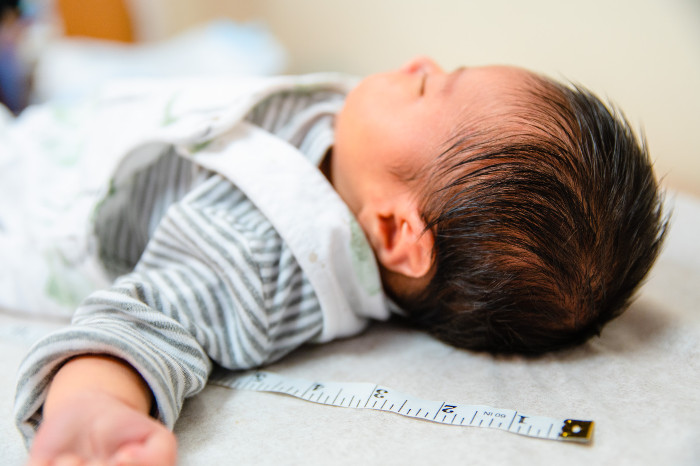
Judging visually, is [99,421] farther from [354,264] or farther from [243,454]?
[354,264]

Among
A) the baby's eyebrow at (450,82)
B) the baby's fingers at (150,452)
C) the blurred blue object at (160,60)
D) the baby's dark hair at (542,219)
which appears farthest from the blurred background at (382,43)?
the baby's fingers at (150,452)

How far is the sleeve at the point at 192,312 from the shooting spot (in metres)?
0.59

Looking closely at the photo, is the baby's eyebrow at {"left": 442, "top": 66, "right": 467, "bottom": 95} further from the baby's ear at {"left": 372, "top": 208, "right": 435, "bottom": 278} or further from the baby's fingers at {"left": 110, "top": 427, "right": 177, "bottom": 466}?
the baby's fingers at {"left": 110, "top": 427, "right": 177, "bottom": 466}

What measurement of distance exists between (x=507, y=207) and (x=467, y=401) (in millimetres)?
224

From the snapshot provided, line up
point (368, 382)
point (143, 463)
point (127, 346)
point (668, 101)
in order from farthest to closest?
point (668, 101), point (368, 382), point (127, 346), point (143, 463)

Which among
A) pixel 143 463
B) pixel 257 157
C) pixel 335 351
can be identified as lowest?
pixel 335 351

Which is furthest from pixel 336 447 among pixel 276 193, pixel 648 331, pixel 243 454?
pixel 648 331

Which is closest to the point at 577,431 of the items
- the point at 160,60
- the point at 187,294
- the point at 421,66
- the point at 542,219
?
the point at 542,219

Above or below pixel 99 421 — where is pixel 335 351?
below

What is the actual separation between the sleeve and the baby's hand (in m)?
0.08

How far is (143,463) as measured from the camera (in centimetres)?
49

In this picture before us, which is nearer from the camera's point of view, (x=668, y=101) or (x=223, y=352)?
(x=223, y=352)

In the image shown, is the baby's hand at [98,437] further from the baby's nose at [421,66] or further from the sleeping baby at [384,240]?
the baby's nose at [421,66]

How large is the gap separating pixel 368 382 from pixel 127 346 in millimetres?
278
